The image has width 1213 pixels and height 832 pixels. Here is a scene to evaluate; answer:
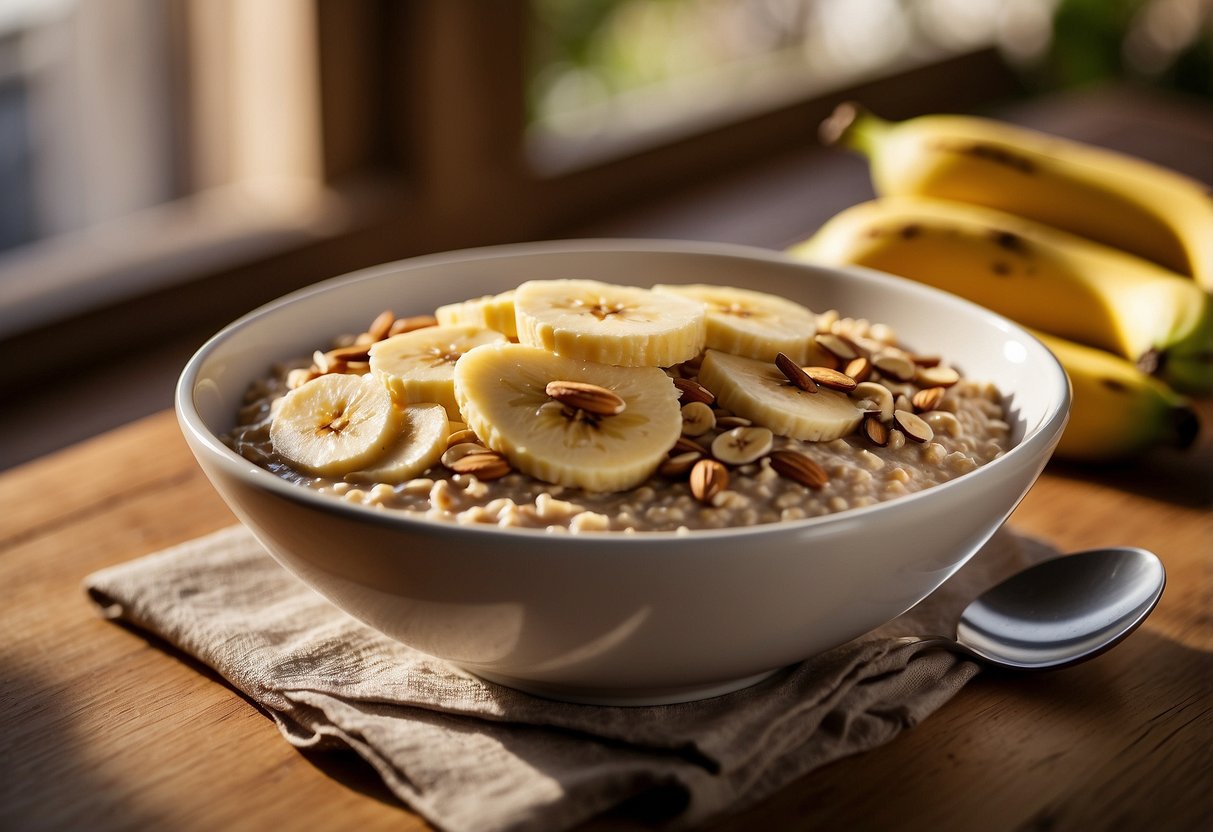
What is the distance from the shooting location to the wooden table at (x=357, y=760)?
652mm

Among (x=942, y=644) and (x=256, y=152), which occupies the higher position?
(x=942, y=644)

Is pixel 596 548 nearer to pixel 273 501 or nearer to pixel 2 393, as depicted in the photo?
pixel 273 501

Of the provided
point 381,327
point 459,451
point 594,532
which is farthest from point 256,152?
point 594,532

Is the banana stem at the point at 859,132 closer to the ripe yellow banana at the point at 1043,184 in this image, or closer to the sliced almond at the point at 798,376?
the ripe yellow banana at the point at 1043,184

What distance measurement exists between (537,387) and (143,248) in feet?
5.17

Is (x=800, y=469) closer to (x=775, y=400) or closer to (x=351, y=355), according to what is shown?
(x=775, y=400)

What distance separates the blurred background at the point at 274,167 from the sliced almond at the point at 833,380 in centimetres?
115

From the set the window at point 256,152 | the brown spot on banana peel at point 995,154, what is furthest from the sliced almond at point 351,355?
the window at point 256,152

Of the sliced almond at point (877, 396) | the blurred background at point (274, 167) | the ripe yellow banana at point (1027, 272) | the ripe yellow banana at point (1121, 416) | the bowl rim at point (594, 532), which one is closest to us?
the bowl rim at point (594, 532)

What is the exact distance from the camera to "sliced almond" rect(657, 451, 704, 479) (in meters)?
0.71

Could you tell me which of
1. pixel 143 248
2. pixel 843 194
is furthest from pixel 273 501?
pixel 843 194

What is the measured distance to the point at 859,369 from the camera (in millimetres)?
852

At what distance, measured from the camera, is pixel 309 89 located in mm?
2219

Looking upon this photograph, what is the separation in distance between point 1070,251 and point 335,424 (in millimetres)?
786
